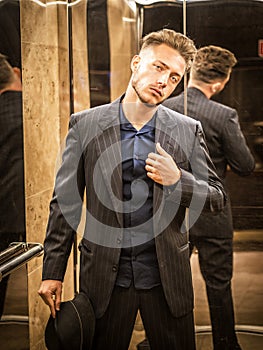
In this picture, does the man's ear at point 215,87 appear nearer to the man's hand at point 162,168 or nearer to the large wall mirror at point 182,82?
the large wall mirror at point 182,82

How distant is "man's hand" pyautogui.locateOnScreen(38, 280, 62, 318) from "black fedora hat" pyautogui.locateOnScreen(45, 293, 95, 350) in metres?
0.02

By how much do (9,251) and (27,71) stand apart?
0.69 meters

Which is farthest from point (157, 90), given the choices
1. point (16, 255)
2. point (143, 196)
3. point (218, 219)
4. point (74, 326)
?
point (74, 326)

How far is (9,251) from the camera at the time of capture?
2229mm

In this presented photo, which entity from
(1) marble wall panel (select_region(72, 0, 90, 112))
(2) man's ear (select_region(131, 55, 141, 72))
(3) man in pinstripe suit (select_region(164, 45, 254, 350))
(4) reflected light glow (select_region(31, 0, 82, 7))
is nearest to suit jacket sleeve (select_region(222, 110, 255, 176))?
(3) man in pinstripe suit (select_region(164, 45, 254, 350))

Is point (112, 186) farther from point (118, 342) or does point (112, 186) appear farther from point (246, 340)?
point (246, 340)

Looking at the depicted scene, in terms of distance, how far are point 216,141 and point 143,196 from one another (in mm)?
348

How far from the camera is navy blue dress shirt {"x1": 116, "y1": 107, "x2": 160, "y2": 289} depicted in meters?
2.32

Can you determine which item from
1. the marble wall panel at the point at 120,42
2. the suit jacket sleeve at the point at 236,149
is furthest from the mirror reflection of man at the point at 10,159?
the suit jacket sleeve at the point at 236,149

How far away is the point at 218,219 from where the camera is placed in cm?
238

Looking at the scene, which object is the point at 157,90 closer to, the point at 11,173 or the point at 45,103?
the point at 45,103

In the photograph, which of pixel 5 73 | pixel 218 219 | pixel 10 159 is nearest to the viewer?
pixel 5 73

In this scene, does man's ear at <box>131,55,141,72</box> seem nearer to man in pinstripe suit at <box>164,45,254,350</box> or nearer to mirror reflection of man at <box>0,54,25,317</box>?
man in pinstripe suit at <box>164,45,254,350</box>

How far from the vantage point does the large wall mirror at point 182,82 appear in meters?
2.30
